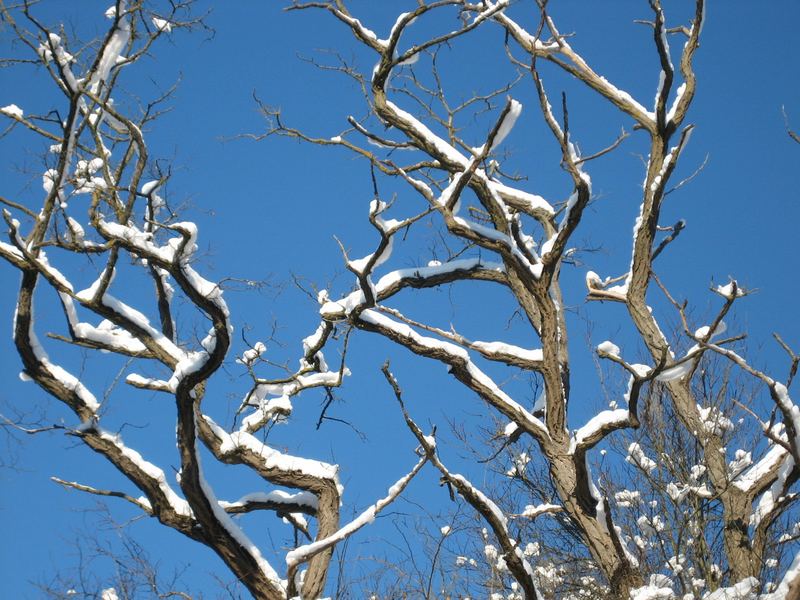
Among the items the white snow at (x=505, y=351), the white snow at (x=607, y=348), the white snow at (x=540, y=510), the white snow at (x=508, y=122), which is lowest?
Answer: the white snow at (x=540, y=510)

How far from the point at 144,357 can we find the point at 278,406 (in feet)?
4.33

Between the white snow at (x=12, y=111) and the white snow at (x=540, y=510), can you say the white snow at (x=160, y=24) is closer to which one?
the white snow at (x=12, y=111)

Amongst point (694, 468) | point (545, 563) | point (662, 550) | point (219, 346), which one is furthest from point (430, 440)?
point (545, 563)

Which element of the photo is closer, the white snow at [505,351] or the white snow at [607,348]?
the white snow at [607,348]

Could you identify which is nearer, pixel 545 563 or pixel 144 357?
pixel 144 357

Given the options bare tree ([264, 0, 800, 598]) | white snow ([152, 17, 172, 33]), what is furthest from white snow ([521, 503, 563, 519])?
white snow ([152, 17, 172, 33])

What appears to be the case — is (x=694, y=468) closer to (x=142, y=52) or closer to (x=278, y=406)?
(x=278, y=406)

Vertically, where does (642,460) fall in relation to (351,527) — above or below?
above

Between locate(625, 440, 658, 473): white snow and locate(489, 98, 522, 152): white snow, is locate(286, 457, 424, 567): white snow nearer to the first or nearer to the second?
locate(489, 98, 522, 152): white snow

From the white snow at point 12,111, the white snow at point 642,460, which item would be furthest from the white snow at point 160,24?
the white snow at point 642,460

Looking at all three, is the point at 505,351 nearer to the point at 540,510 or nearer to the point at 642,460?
the point at 540,510

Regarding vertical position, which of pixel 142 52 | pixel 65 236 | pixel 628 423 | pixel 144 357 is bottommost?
pixel 628 423

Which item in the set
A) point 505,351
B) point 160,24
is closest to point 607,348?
point 505,351

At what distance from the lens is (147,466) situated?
7.61 metres
